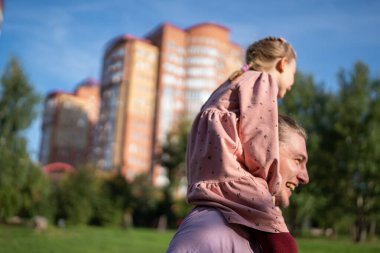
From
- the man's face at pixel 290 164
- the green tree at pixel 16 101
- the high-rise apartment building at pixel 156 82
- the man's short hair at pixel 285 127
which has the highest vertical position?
the high-rise apartment building at pixel 156 82

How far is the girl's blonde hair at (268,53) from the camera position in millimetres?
2115

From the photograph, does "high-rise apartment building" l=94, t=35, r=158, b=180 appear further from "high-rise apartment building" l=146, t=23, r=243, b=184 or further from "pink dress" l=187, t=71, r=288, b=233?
"pink dress" l=187, t=71, r=288, b=233

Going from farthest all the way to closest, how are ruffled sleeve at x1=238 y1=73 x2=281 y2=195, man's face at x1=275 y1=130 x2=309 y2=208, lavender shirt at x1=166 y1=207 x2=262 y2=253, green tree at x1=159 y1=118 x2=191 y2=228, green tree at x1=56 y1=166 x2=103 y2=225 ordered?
green tree at x1=159 y1=118 x2=191 y2=228
green tree at x1=56 y1=166 x2=103 y2=225
man's face at x1=275 y1=130 x2=309 y2=208
ruffled sleeve at x1=238 y1=73 x2=281 y2=195
lavender shirt at x1=166 y1=207 x2=262 y2=253

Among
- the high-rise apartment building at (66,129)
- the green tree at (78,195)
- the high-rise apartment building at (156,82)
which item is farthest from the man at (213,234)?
the high-rise apartment building at (66,129)

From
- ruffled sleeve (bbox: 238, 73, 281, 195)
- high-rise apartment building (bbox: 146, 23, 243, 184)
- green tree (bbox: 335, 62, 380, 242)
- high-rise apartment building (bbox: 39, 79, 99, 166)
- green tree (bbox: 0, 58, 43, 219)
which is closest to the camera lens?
ruffled sleeve (bbox: 238, 73, 281, 195)

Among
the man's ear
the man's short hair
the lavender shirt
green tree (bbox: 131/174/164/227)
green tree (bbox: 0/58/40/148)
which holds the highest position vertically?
green tree (bbox: 0/58/40/148)

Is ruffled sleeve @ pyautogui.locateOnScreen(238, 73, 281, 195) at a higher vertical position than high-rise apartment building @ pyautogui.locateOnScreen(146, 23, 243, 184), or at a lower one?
lower

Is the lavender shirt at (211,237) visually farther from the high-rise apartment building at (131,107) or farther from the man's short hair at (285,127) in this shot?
the high-rise apartment building at (131,107)

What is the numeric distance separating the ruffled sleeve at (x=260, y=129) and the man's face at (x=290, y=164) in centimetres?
15

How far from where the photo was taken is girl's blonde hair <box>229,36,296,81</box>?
83.3 inches

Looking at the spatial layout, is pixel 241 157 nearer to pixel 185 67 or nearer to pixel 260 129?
pixel 260 129

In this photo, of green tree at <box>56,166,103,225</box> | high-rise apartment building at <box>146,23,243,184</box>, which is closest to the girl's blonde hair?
green tree at <box>56,166,103,225</box>

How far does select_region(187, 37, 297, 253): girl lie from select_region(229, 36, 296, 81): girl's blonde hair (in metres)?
0.11

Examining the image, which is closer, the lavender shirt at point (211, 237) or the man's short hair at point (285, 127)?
the lavender shirt at point (211, 237)
